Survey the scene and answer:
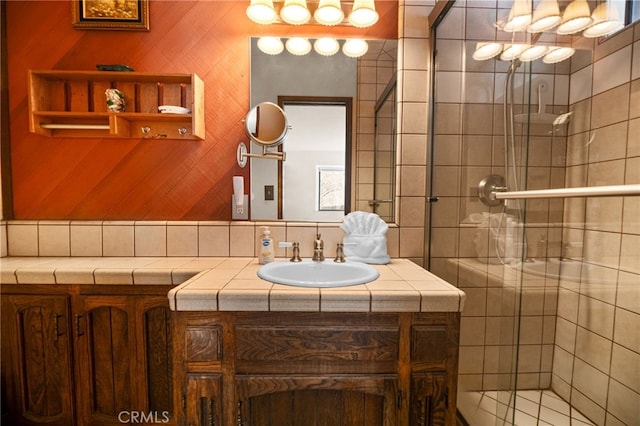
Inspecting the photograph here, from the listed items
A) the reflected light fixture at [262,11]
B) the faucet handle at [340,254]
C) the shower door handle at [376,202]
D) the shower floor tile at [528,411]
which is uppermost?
the reflected light fixture at [262,11]

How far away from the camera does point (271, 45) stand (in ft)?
5.05

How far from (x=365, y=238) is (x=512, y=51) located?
39.1 inches

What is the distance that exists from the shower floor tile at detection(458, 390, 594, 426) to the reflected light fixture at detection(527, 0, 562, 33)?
1.43m

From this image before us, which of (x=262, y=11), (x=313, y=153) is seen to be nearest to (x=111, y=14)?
(x=262, y=11)

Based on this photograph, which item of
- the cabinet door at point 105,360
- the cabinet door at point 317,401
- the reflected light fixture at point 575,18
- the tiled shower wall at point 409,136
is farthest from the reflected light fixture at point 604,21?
the cabinet door at point 105,360

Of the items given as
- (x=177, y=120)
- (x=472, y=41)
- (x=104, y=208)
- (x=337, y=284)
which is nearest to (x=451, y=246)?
(x=337, y=284)

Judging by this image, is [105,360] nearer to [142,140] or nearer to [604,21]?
[142,140]

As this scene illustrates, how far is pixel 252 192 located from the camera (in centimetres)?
158

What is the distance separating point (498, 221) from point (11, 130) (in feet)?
7.95

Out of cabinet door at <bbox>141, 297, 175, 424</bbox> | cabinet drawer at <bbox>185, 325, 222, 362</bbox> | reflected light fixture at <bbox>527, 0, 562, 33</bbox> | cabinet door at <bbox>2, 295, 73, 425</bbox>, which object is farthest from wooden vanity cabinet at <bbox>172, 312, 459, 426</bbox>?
reflected light fixture at <bbox>527, 0, 562, 33</bbox>

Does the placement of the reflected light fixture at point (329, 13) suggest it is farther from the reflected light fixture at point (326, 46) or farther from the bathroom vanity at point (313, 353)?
the bathroom vanity at point (313, 353)

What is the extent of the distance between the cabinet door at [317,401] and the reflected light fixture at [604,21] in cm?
134

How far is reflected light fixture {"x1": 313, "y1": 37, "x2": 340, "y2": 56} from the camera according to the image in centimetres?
153

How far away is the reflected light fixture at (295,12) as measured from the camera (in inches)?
57.2
